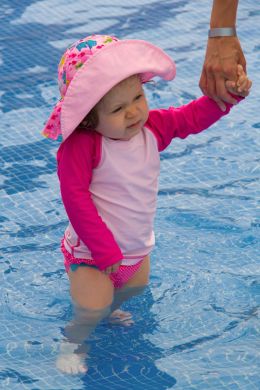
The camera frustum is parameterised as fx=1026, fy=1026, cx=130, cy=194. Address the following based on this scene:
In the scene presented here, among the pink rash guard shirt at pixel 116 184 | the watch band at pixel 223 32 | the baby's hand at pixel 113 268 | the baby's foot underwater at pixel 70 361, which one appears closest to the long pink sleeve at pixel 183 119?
the pink rash guard shirt at pixel 116 184

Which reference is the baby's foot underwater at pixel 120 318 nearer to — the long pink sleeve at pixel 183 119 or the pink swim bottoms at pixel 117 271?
the pink swim bottoms at pixel 117 271

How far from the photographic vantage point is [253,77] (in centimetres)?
614

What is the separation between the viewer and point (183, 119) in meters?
3.62

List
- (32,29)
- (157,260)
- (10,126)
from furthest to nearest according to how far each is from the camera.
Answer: (32,29), (10,126), (157,260)

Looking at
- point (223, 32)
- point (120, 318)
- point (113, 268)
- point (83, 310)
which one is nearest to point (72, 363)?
point (83, 310)

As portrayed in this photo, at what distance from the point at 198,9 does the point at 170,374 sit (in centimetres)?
402

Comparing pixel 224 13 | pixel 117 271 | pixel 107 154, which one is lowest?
pixel 117 271

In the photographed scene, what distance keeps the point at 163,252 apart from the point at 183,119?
3.05 feet

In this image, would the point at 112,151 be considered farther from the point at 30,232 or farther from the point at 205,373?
the point at 30,232

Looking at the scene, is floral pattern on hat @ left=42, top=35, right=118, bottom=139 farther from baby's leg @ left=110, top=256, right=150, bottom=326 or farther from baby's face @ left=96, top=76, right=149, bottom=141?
baby's leg @ left=110, top=256, right=150, bottom=326

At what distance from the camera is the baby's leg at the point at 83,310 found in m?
3.61

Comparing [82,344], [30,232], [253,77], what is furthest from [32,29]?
[82,344]

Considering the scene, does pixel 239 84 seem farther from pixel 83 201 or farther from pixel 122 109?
pixel 83 201

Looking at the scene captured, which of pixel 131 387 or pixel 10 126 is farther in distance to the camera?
pixel 10 126
